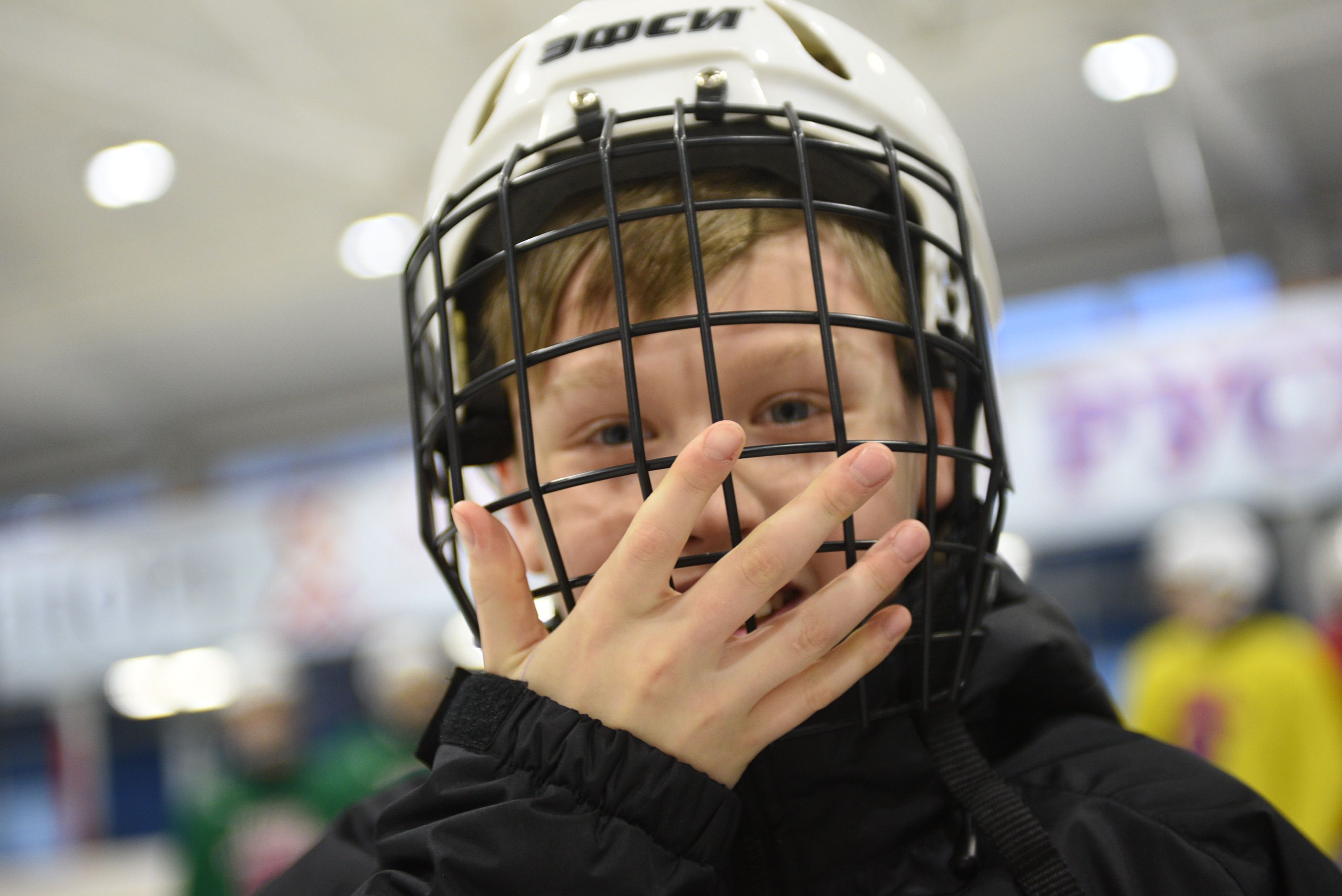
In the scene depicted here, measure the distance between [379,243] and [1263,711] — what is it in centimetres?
356

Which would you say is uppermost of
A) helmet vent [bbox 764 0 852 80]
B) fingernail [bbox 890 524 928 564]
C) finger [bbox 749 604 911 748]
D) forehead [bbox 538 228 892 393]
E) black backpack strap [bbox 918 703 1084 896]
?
helmet vent [bbox 764 0 852 80]

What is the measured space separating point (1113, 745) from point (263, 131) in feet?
12.3

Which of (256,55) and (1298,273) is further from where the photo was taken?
(1298,273)

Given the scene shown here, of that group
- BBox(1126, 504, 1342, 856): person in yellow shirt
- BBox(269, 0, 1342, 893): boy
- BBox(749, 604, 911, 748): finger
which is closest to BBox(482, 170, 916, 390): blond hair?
BBox(269, 0, 1342, 893): boy

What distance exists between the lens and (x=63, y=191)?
14.1ft

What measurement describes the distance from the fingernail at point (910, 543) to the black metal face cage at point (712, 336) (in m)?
0.04

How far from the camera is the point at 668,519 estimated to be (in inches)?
22.4

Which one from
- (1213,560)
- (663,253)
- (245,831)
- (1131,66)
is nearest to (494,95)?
(663,253)

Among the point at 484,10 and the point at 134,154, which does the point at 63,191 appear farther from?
the point at 484,10

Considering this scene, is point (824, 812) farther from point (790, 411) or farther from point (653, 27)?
point (653, 27)

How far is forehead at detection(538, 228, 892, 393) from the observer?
2.24 ft

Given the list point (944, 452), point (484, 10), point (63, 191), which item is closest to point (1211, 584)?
point (944, 452)

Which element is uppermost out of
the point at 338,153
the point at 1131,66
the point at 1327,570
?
the point at 338,153

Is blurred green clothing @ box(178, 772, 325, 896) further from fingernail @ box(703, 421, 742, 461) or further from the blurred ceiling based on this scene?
fingernail @ box(703, 421, 742, 461)
